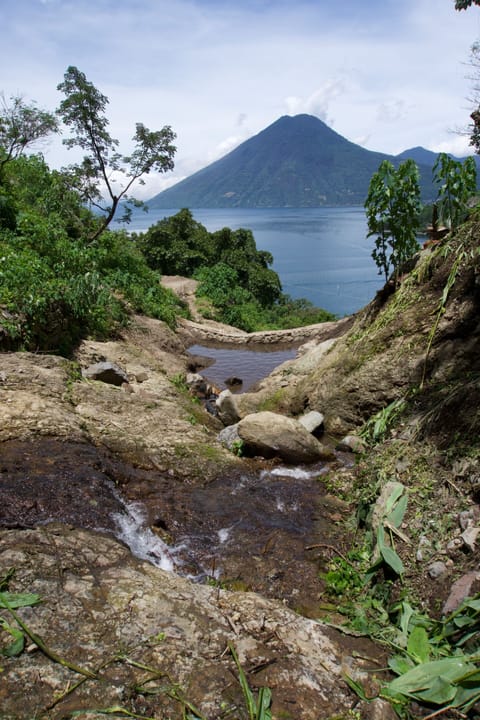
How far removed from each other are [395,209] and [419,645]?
7504 millimetres

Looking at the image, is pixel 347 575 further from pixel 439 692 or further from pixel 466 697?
pixel 466 697

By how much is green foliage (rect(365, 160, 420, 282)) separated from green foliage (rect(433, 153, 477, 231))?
49 centimetres

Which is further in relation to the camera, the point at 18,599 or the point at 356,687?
the point at 18,599

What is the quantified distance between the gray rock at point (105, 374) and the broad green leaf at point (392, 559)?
20.8ft

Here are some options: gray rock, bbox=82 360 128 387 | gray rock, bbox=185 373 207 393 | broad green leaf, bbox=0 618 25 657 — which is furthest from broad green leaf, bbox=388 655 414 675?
gray rock, bbox=185 373 207 393

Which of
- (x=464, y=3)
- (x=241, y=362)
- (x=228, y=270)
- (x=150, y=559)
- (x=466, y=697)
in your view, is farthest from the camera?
(x=228, y=270)

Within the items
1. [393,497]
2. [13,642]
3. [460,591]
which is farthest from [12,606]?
[393,497]

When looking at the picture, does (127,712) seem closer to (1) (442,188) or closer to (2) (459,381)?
(2) (459,381)

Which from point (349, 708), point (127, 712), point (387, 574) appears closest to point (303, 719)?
point (349, 708)

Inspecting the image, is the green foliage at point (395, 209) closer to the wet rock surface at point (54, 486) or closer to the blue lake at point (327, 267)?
the wet rock surface at point (54, 486)

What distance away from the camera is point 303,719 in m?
2.70

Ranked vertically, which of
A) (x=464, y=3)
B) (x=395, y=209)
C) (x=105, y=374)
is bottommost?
(x=105, y=374)

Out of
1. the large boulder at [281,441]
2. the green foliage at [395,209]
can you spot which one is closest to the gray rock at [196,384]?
the large boulder at [281,441]

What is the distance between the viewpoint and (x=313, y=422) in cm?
890
